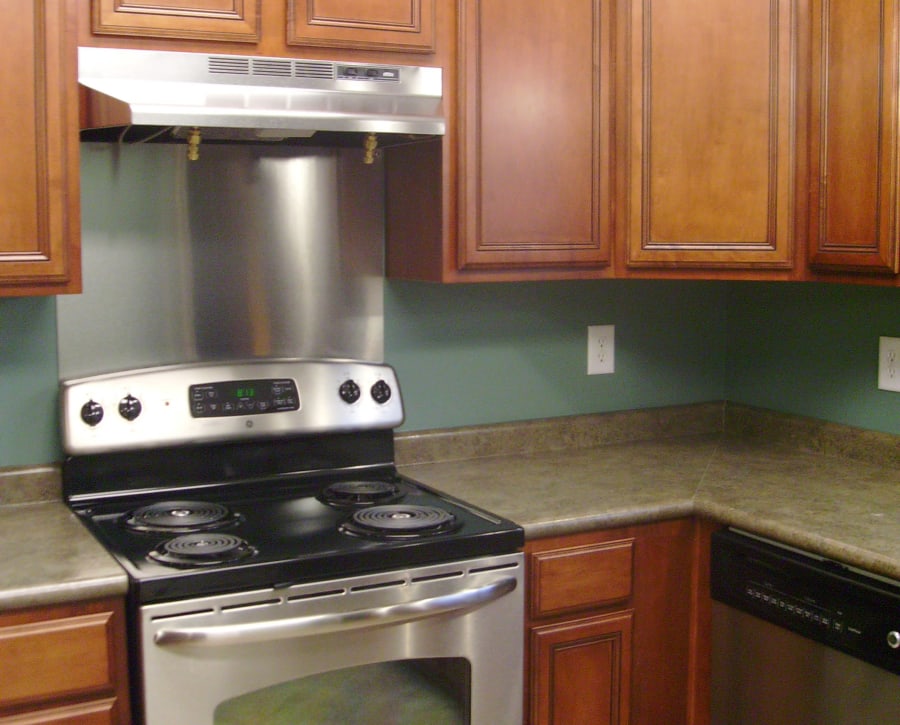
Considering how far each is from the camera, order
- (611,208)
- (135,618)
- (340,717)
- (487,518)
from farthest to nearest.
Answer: (611,208) → (487,518) → (340,717) → (135,618)

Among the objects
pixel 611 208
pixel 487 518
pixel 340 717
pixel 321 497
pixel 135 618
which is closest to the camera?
pixel 135 618

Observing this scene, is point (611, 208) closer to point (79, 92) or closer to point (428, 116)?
point (428, 116)

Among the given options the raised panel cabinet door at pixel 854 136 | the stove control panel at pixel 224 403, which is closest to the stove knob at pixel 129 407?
the stove control panel at pixel 224 403

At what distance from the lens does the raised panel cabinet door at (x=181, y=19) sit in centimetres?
193

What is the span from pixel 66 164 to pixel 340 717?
1048 millimetres

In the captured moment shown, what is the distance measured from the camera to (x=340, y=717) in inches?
74.1

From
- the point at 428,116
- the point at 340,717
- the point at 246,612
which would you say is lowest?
the point at 340,717

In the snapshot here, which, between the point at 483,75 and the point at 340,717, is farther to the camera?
the point at 483,75

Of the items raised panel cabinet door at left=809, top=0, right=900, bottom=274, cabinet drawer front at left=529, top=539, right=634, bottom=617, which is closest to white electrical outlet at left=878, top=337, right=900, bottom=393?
raised panel cabinet door at left=809, top=0, right=900, bottom=274

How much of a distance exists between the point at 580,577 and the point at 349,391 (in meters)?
0.66

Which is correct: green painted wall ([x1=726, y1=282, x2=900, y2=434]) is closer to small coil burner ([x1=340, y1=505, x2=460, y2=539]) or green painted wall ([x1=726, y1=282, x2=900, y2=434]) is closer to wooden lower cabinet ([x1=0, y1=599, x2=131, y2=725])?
small coil burner ([x1=340, y1=505, x2=460, y2=539])

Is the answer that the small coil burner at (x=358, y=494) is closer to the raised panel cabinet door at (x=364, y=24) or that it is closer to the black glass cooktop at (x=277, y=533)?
the black glass cooktop at (x=277, y=533)

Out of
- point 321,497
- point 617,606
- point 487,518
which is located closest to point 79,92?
point 321,497

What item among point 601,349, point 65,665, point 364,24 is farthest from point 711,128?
point 65,665
